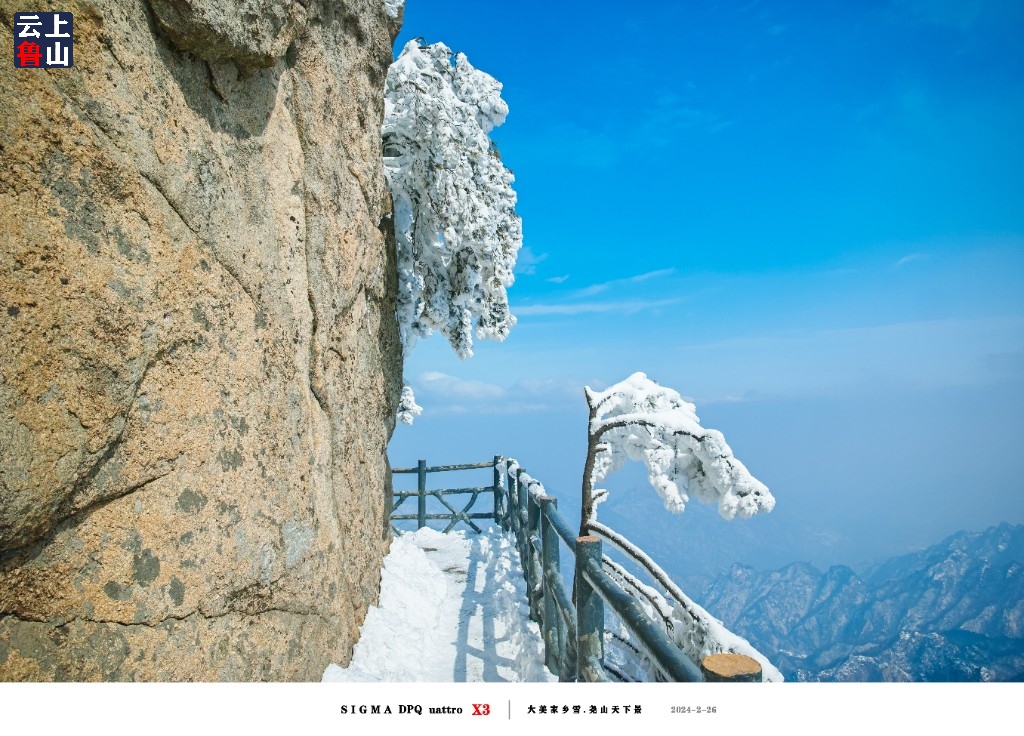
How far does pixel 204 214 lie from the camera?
3.01 m

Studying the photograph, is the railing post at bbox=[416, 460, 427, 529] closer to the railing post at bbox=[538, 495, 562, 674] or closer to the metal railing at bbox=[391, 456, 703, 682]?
the metal railing at bbox=[391, 456, 703, 682]

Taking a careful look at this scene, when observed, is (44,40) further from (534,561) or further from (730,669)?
(534,561)

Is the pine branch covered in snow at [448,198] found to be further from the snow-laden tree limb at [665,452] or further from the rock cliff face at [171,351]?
the rock cliff face at [171,351]

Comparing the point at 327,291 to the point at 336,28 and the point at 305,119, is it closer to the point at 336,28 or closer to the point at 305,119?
the point at 305,119

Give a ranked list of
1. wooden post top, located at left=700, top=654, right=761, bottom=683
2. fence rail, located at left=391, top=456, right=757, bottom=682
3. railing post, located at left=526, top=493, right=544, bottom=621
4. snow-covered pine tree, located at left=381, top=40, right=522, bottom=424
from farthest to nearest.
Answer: snow-covered pine tree, located at left=381, top=40, right=522, bottom=424 < railing post, located at left=526, top=493, right=544, bottom=621 < fence rail, located at left=391, top=456, right=757, bottom=682 < wooden post top, located at left=700, top=654, right=761, bottom=683

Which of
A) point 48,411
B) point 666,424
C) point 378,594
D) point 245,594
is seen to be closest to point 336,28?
point 48,411

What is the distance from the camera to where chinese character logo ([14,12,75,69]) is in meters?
2.09

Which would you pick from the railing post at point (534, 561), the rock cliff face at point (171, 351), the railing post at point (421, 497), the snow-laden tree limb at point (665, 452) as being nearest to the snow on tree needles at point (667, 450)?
the snow-laden tree limb at point (665, 452)

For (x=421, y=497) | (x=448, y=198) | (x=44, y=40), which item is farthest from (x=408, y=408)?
(x=44, y=40)

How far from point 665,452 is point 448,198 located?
16.2 ft

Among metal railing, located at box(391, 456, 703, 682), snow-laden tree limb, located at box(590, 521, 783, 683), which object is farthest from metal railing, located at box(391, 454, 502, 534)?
snow-laden tree limb, located at box(590, 521, 783, 683)

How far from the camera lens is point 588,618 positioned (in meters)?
3.58

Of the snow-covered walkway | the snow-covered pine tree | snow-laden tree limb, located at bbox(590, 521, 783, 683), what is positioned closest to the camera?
snow-laden tree limb, located at bbox(590, 521, 783, 683)

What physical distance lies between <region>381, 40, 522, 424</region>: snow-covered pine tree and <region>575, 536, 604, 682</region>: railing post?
16.3ft
